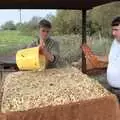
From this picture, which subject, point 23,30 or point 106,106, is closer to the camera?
point 106,106

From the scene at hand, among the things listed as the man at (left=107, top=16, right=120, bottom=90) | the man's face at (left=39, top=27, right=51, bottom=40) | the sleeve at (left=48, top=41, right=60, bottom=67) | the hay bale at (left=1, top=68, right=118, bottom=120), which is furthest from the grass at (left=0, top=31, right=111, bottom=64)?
the hay bale at (left=1, top=68, right=118, bottom=120)

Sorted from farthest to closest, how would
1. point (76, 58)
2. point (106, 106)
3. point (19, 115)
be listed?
1. point (76, 58)
2. point (106, 106)
3. point (19, 115)

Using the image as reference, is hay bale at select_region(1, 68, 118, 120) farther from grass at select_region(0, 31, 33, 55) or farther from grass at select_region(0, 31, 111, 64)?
grass at select_region(0, 31, 33, 55)

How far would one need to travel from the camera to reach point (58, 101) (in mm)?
2430

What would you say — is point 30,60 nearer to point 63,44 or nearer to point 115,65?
point 115,65

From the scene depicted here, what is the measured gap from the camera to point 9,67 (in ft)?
17.8

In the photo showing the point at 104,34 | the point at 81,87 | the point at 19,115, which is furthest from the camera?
the point at 104,34

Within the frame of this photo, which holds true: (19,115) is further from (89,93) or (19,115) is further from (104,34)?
(104,34)

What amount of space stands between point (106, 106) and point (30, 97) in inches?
18.4

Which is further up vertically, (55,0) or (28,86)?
(55,0)

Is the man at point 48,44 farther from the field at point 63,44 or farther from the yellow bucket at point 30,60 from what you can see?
the field at point 63,44

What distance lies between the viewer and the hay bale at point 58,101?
2.33m

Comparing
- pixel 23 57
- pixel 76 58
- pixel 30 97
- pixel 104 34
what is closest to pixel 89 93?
pixel 30 97

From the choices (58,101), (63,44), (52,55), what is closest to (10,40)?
(63,44)
